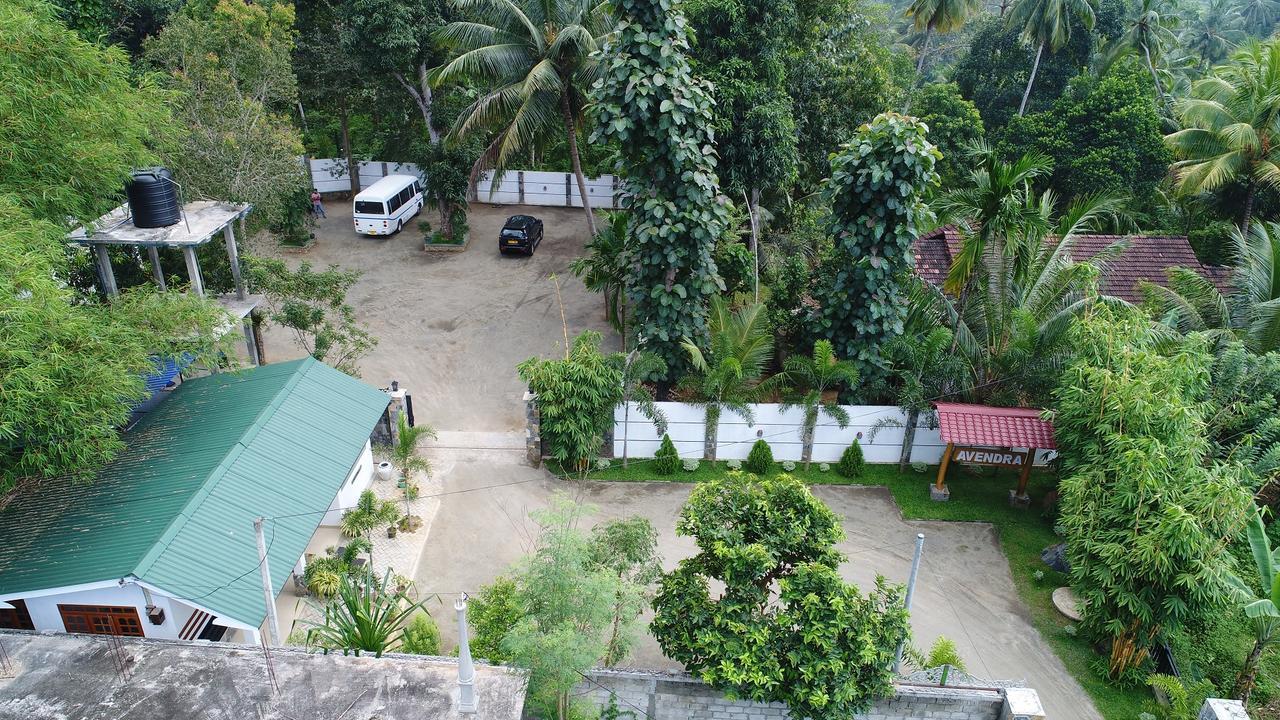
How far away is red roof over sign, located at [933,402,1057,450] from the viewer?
635 inches

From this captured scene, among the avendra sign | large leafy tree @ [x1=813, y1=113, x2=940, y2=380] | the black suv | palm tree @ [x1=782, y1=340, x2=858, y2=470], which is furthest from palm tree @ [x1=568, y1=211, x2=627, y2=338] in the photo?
the avendra sign

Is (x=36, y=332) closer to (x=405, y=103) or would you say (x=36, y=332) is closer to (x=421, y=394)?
(x=421, y=394)

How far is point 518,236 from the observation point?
28.3 m

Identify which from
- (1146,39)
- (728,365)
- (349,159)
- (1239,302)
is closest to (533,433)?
(728,365)

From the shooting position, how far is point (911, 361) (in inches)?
701

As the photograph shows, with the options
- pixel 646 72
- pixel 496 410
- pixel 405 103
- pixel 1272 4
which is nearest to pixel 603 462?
pixel 496 410

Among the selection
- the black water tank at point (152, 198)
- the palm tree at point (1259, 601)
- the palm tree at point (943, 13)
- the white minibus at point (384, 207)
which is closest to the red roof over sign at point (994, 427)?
the palm tree at point (1259, 601)

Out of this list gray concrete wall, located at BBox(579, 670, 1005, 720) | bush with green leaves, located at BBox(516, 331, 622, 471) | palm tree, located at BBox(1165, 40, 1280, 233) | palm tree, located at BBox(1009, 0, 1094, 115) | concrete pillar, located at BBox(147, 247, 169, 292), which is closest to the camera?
gray concrete wall, located at BBox(579, 670, 1005, 720)

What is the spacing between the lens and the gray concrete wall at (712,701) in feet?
38.0

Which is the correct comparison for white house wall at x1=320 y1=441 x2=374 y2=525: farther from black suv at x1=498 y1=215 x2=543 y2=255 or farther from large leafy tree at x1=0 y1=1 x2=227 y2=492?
black suv at x1=498 y1=215 x2=543 y2=255

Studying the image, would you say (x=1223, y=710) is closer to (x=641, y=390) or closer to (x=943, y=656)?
(x=943, y=656)

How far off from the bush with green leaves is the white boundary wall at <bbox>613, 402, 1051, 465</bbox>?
0.55 m

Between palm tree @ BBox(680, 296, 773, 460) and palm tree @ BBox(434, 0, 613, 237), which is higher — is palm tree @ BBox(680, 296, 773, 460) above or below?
below

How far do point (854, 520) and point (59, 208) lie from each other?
14.9 m
